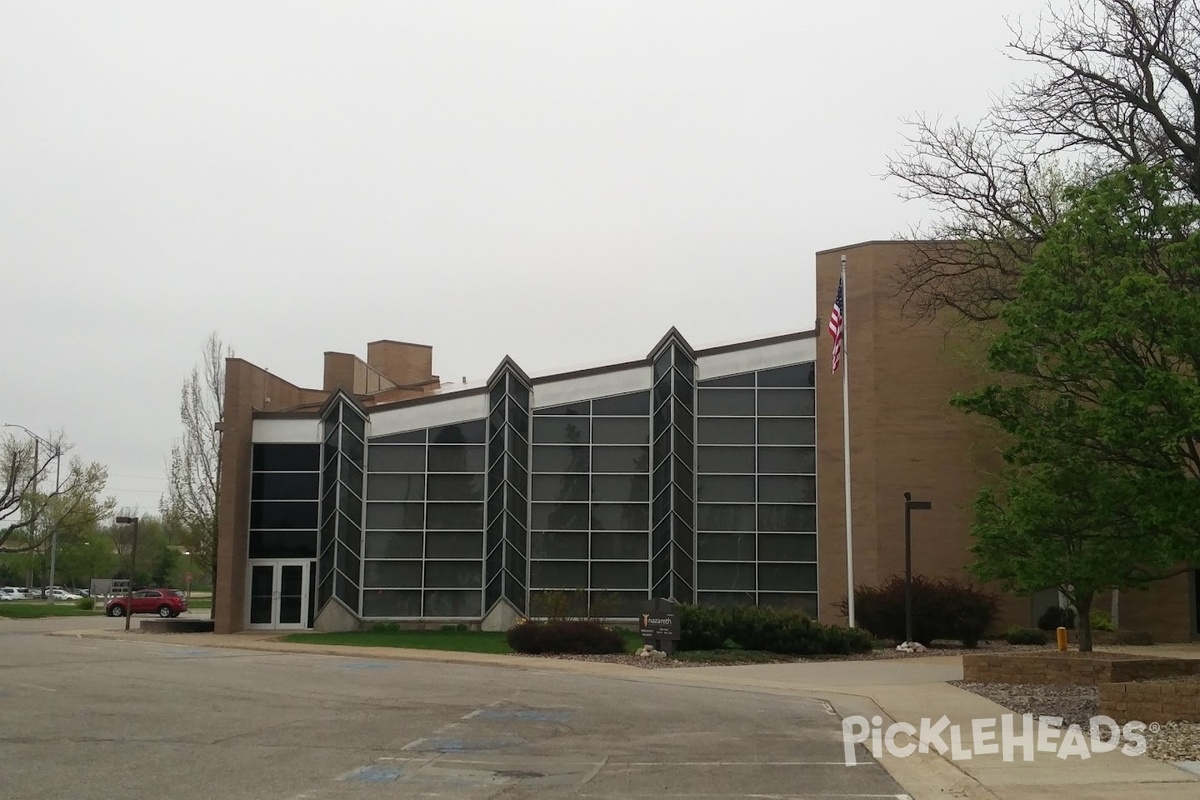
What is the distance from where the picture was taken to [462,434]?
39.6 m

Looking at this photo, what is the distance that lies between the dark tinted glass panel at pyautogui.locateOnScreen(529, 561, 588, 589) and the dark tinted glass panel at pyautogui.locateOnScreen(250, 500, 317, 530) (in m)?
7.42

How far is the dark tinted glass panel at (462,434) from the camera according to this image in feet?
130

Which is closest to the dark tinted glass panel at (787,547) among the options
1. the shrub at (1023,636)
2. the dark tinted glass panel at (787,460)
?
the dark tinted glass panel at (787,460)

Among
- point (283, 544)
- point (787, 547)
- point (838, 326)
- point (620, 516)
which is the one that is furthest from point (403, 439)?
point (838, 326)

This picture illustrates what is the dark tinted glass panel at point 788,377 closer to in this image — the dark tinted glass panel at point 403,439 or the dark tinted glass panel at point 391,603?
the dark tinted glass panel at point 403,439

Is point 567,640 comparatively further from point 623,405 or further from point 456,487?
point 623,405

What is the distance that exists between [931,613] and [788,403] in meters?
10.2

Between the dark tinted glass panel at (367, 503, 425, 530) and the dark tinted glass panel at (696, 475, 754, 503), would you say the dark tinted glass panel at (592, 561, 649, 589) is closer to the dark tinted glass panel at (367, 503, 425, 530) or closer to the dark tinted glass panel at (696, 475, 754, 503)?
the dark tinted glass panel at (696, 475, 754, 503)

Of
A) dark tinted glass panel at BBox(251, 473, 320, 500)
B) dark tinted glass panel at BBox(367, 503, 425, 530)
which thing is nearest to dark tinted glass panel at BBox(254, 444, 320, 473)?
dark tinted glass panel at BBox(251, 473, 320, 500)

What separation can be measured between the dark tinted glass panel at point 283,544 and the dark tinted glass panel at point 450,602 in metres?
4.11

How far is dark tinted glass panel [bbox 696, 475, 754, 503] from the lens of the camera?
3944cm

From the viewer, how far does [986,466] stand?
120 feet

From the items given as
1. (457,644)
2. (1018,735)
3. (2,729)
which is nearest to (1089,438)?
(1018,735)

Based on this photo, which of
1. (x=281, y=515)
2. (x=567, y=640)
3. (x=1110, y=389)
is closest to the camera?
(x=1110, y=389)
